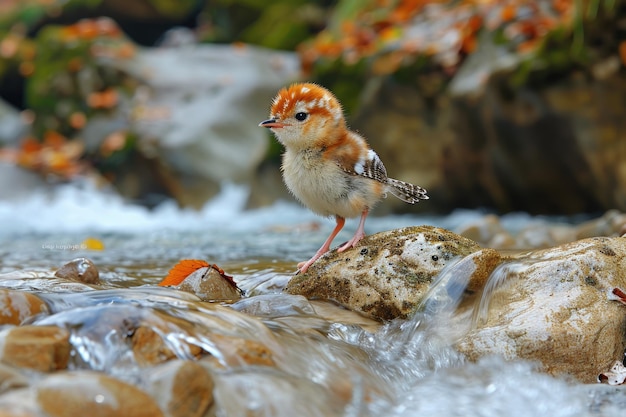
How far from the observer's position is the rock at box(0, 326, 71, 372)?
2576mm

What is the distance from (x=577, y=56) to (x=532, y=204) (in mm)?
2141

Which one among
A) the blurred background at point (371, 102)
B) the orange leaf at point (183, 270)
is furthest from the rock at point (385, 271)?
the blurred background at point (371, 102)

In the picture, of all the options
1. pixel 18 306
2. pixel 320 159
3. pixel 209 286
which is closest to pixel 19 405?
pixel 18 306

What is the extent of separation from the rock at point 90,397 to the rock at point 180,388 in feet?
0.16

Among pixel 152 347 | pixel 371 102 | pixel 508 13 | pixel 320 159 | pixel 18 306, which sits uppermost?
pixel 508 13

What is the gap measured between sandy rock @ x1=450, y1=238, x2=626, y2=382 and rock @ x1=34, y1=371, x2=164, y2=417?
5.49ft

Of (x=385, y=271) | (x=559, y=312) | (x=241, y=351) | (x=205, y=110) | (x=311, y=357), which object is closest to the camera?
(x=241, y=351)

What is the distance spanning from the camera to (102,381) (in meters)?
2.44

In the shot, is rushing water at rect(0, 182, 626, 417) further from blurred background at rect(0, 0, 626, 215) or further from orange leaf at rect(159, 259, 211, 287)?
blurred background at rect(0, 0, 626, 215)

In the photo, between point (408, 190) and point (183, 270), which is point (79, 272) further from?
point (408, 190)

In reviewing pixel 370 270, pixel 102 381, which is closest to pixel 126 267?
pixel 370 270

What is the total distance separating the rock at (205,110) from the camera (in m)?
11.4

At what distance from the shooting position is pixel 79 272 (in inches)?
173

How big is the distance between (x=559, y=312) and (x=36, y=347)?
7.81 ft
